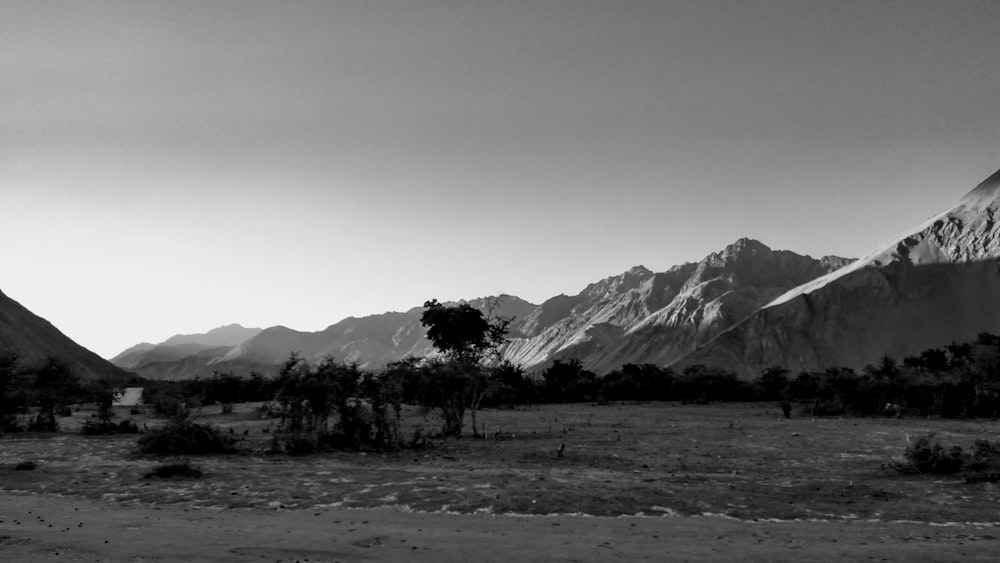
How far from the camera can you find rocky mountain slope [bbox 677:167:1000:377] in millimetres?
174250

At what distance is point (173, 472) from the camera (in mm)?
21656

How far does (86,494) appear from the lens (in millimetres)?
18984

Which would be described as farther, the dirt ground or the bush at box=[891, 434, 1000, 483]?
the bush at box=[891, 434, 1000, 483]

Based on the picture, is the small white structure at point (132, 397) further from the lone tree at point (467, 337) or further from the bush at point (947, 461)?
the bush at point (947, 461)

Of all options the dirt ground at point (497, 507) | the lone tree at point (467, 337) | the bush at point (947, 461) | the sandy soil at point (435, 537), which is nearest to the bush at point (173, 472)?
the dirt ground at point (497, 507)

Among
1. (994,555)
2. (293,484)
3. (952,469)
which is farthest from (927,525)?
(293,484)

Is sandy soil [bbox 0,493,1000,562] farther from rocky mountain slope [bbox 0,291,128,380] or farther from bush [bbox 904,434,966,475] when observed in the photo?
rocky mountain slope [bbox 0,291,128,380]

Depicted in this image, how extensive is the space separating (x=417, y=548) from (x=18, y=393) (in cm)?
4226

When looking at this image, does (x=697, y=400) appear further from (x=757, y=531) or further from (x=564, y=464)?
(x=757, y=531)

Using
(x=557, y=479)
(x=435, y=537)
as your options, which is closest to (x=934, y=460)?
(x=557, y=479)

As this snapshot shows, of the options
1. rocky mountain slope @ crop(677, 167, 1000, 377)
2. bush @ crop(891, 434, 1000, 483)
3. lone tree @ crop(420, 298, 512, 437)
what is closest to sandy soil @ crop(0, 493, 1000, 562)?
bush @ crop(891, 434, 1000, 483)

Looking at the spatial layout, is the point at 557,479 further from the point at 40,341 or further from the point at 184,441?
the point at 40,341

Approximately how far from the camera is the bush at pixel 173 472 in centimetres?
2144

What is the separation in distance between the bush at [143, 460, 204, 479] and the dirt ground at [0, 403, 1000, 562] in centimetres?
30
